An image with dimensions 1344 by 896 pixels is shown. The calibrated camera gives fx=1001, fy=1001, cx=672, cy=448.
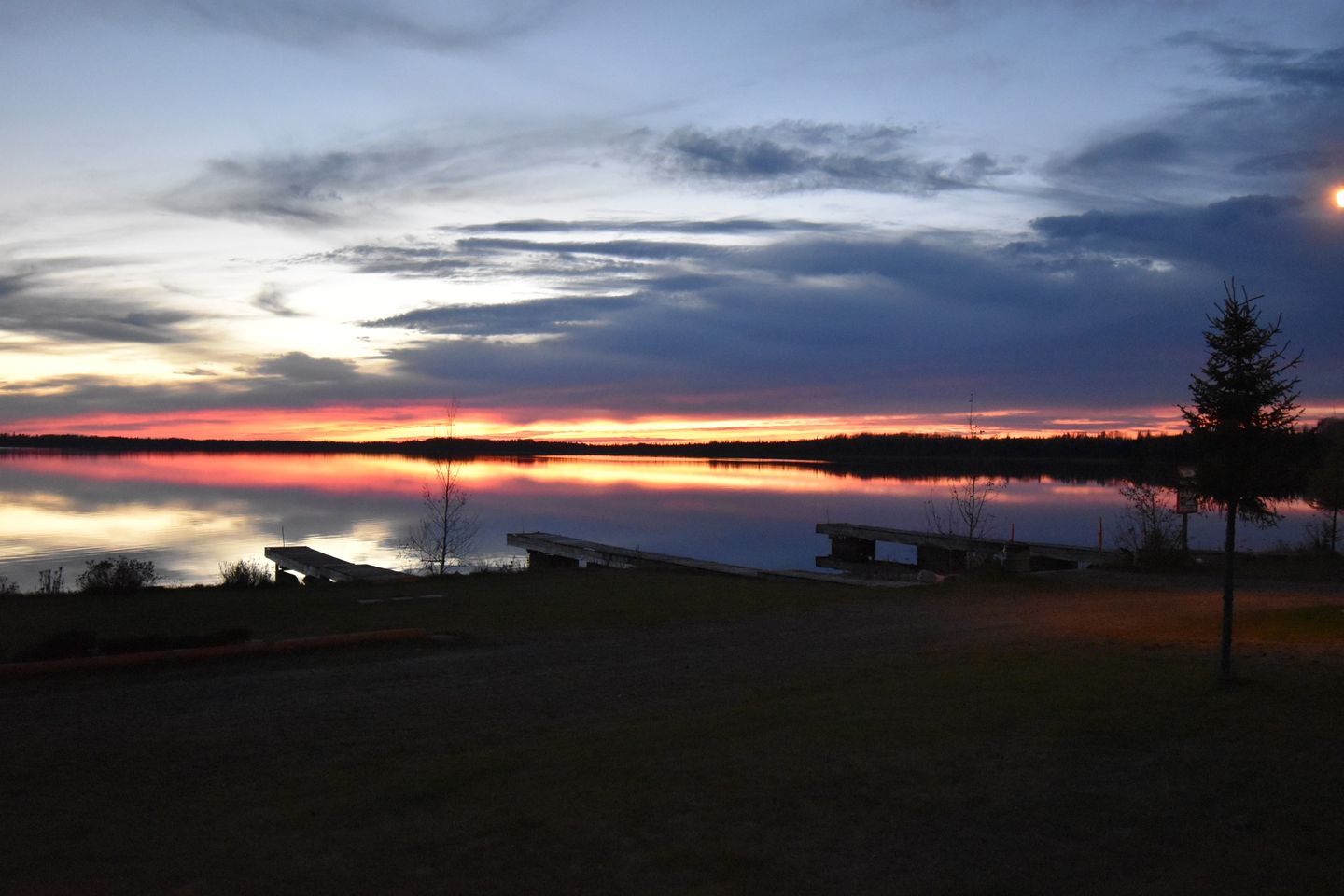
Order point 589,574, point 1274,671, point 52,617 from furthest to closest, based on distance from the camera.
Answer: point 589,574
point 52,617
point 1274,671

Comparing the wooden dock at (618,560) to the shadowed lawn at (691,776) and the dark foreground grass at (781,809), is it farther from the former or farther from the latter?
the dark foreground grass at (781,809)

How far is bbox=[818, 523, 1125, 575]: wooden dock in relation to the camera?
22.7 meters

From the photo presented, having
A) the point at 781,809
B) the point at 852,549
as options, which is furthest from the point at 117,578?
the point at 852,549

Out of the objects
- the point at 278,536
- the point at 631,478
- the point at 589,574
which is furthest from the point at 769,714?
the point at 631,478

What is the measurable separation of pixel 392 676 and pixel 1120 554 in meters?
18.1

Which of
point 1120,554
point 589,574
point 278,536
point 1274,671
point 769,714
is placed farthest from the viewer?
point 278,536

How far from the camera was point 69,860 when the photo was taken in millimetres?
4586

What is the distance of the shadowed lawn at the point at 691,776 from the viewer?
445 cm

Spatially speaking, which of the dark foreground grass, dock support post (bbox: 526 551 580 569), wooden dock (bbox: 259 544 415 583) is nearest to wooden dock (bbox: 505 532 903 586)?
dock support post (bbox: 526 551 580 569)

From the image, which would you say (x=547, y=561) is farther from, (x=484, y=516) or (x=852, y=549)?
(x=484, y=516)

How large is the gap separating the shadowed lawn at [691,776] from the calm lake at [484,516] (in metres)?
16.9

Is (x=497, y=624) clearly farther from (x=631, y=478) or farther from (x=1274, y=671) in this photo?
(x=631, y=478)

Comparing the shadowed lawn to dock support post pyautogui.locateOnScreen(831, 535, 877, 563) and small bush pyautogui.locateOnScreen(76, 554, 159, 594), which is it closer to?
small bush pyautogui.locateOnScreen(76, 554, 159, 594)

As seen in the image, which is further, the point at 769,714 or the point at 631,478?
the point at 631,478
